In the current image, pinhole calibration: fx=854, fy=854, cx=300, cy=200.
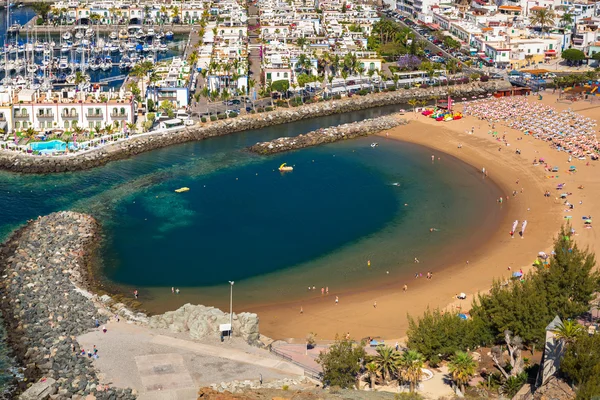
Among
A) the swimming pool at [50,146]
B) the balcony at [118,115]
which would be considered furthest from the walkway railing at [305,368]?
the balcony at [118,115]

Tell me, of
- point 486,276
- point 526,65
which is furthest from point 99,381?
point 526,65

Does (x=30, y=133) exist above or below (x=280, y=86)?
below

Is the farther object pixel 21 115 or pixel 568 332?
pixel 21 115

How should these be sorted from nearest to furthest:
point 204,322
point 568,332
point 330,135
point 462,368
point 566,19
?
point 568,332 → point 462,368 → point 204,322 → point 330,135 → point 566,19

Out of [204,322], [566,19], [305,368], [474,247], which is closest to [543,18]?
[566,19]

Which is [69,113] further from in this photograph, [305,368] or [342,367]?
[342,367]

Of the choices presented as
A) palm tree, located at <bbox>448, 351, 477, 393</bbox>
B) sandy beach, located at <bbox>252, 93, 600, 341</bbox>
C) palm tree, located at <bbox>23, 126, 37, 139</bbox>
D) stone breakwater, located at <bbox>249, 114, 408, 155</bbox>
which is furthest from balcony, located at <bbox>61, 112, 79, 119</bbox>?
palm tree, located at <bbox>448, 351, 477, 393</bbox>

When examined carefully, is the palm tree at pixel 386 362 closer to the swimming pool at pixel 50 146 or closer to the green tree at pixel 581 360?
the green tree at pixel 581 360
